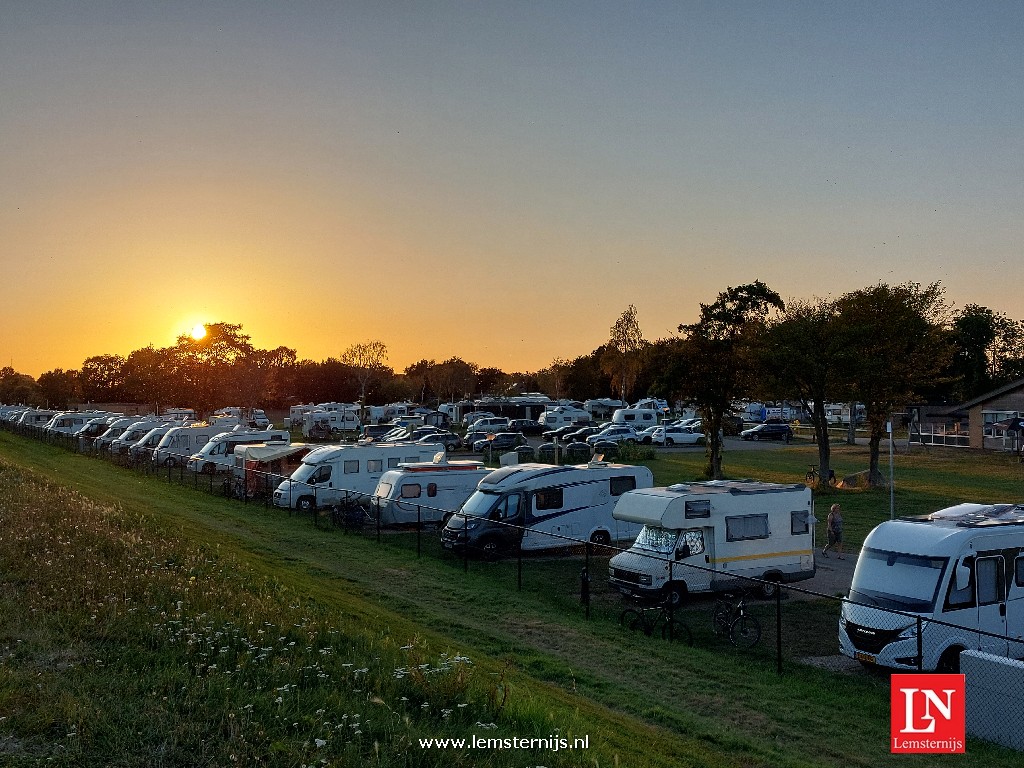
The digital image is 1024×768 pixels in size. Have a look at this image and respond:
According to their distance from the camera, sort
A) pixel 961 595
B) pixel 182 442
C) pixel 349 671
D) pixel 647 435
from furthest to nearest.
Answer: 1. pixel 647 435
2. pixel 182 442
3. pixel 961 595
4. pixel 349 671

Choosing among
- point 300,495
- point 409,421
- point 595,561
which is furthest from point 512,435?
point 595,561

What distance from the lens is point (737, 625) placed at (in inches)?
664

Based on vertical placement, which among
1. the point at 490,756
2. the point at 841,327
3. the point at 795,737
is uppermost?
the point at 841,327

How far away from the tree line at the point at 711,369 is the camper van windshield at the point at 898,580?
82.3 feet

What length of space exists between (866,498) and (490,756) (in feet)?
105

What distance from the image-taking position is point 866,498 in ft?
119

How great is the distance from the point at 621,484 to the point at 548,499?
2310mm

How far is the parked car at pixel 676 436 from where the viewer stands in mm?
66250

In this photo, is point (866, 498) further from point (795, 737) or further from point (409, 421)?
point (409, 421)

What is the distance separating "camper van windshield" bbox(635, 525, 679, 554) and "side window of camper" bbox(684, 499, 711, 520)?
19.0 inches

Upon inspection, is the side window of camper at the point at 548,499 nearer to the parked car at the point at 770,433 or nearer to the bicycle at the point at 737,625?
the bicycle at the point at 737,625

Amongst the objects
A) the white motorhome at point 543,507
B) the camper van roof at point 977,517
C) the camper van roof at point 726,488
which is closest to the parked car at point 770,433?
the white motorhome at point 543,507

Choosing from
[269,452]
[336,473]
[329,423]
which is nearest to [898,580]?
[336,473]

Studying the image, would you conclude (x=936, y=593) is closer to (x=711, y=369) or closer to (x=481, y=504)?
(x=481, y=504)
